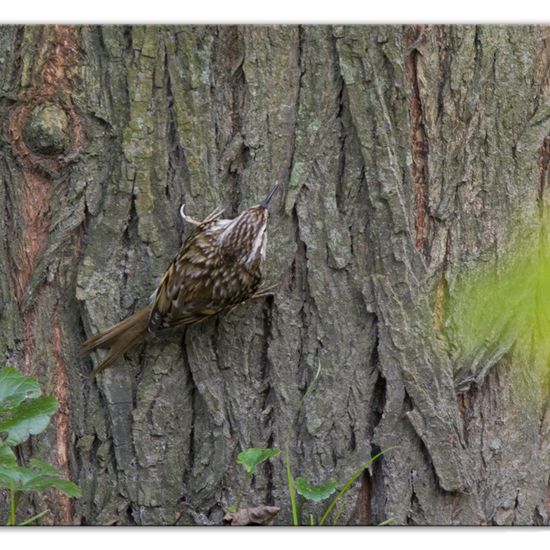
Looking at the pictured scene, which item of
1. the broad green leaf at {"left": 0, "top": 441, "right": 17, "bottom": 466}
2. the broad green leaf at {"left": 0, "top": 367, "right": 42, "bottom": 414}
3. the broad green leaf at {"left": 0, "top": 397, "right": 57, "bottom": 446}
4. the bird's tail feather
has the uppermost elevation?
the bird's tail feather

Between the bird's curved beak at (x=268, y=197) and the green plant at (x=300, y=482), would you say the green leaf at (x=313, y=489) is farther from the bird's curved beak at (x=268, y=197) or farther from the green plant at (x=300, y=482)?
the bird's curved beak at (x=268, y=197)

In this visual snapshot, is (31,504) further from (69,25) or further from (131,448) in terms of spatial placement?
(69,25)

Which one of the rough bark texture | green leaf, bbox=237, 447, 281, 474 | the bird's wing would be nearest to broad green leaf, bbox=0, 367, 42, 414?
the rough bark texture

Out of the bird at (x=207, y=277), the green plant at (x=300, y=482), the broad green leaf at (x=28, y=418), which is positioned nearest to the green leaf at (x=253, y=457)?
the green plant at (x=300, y=482)

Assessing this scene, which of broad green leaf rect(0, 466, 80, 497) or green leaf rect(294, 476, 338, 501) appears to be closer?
broad green leaf rect(0, 466, 80, 497)

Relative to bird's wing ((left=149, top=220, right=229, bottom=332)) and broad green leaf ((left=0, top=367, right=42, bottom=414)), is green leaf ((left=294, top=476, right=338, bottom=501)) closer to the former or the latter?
bird's wing ((left=149, top=220, right=229, bottom=332))

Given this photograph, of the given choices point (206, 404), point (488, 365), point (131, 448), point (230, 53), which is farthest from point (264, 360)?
point (230, 53)

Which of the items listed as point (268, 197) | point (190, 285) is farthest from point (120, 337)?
point (268, 197)
